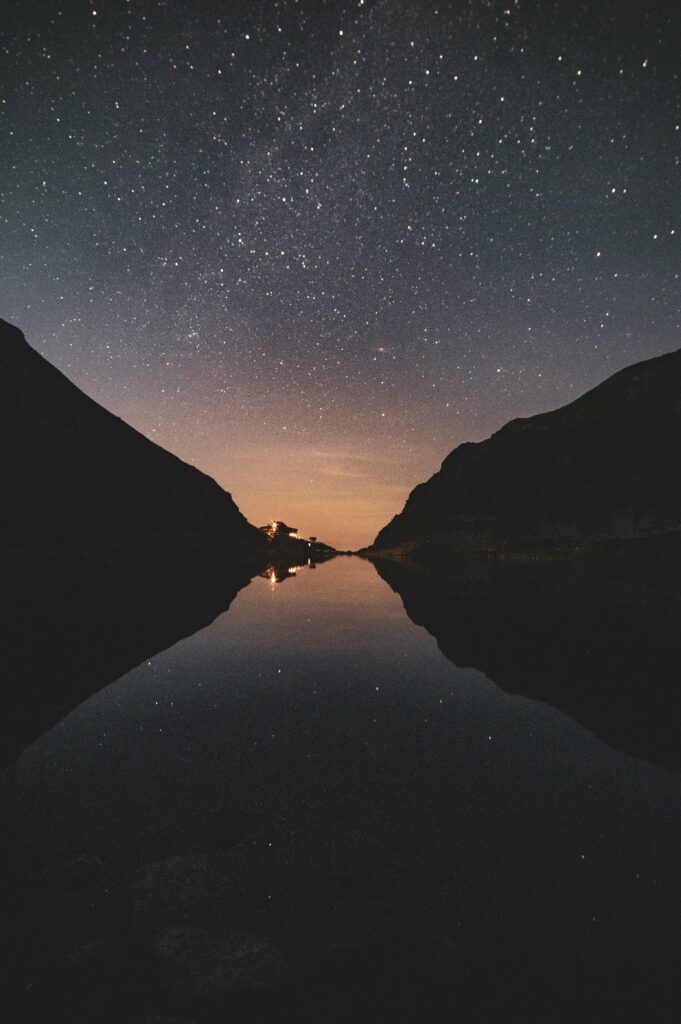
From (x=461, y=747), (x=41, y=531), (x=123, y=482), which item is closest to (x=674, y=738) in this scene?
(x=461, y=747)

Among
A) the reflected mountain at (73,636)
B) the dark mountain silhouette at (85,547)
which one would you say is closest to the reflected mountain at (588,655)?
the reflected mountain at (73,636)

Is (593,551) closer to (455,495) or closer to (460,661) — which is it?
(455,495)

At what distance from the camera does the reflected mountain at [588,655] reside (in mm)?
10875

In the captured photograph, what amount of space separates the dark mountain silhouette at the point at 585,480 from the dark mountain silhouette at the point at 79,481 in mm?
77719

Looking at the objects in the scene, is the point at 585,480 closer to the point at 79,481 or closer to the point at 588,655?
the point at 588,655

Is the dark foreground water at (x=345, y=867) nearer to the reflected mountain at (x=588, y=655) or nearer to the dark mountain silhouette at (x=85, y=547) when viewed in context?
the reflected mountain at (x=588, y=655)

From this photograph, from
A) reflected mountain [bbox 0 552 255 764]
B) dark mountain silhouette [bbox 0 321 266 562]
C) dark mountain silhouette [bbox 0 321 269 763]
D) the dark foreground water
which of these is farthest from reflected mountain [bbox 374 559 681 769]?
dark mountain silhouette [bbox 0 321 266 562]

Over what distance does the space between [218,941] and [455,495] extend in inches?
6682

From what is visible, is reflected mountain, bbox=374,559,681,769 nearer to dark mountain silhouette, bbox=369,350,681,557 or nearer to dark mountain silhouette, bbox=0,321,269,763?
dark mountain silhouette, bbox=0,321,269,763

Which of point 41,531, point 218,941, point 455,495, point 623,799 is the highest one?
point 455,495

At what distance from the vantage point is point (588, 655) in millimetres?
16953

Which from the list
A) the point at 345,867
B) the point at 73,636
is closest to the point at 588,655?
the point at 345,867

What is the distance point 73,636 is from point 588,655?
21063mm

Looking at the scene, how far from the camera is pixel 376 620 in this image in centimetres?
2617
